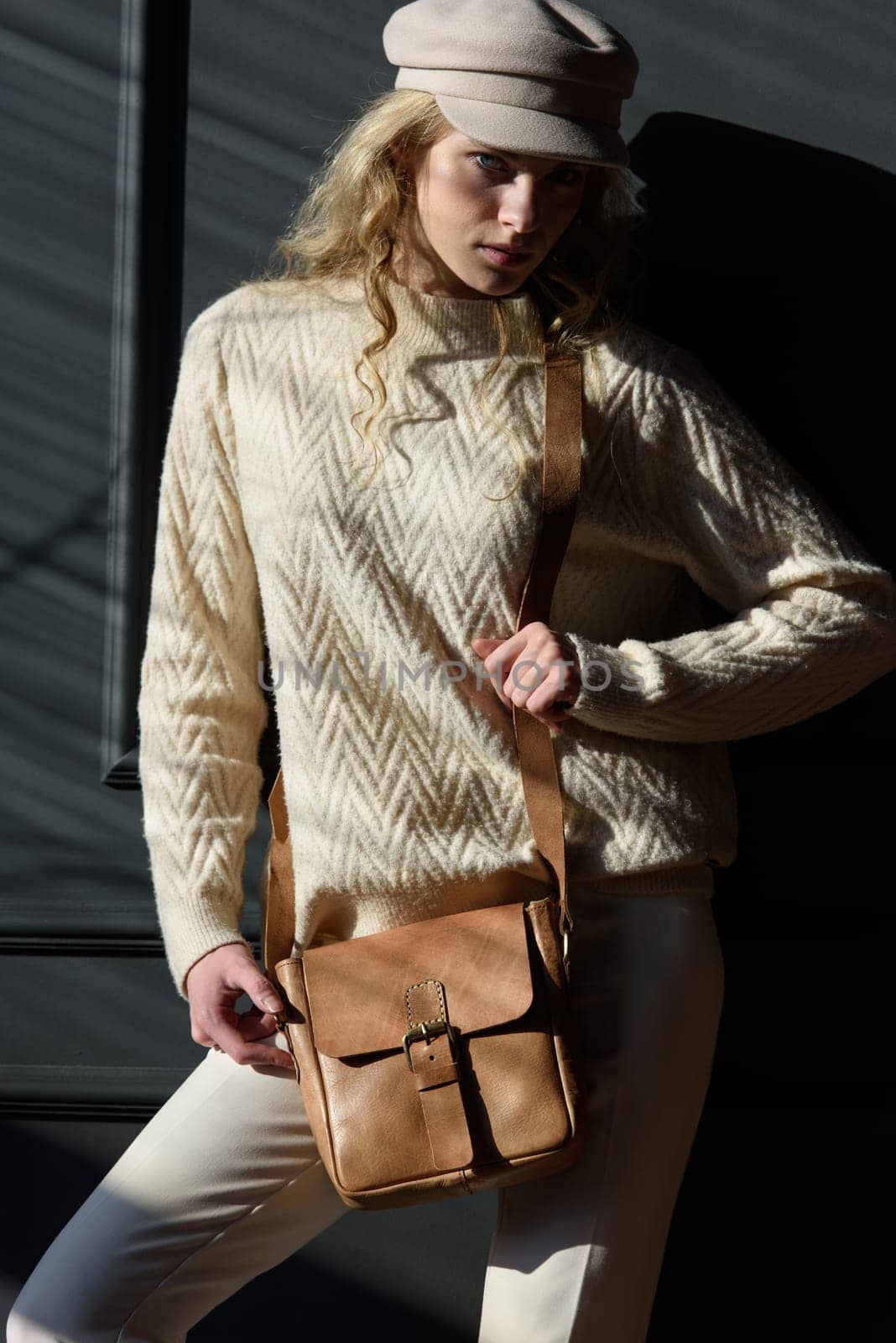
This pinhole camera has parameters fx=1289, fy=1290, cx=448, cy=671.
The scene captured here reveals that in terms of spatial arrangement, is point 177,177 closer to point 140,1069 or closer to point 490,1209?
point 140,1069

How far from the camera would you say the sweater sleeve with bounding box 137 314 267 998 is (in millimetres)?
1430

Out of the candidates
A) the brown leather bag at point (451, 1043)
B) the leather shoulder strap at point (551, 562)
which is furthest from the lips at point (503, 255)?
the brown leather bag at point (451, 1043)

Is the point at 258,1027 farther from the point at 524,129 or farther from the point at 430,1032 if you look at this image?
the point at 524,129

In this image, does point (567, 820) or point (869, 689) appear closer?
point (567, 820)

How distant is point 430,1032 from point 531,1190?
0.19 meters

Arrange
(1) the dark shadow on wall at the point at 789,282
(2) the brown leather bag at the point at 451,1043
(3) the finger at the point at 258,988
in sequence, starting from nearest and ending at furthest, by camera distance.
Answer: (2) the brown leather bag at the point at 451,1043, (3) the finger at the point at 258,988, (1) the dark shadow on wall at the point at 789,282

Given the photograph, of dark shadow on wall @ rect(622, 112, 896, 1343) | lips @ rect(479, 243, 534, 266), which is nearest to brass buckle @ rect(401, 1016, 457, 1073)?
dark shadow on wall @ rect(622, 112, 896, 1343)

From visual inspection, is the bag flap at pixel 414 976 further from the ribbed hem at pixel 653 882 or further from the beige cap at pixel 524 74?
the beige cap at pixel 524 74

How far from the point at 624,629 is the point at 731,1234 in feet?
2.94

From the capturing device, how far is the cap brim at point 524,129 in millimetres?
1275

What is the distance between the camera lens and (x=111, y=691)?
177 centimetres

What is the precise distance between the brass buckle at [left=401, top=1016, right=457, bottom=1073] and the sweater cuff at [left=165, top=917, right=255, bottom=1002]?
0.22 meters

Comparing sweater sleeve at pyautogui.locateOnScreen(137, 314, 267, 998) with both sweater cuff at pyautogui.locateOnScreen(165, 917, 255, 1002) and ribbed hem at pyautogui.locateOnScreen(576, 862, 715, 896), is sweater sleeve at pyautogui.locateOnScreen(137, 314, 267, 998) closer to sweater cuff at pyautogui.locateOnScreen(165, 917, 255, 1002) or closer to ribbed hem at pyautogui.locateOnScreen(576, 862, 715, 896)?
sweater cuff at pyautogui.locateOnScreen(165, 917, 255, 1002)

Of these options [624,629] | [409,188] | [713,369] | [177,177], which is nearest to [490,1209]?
[624,629]
